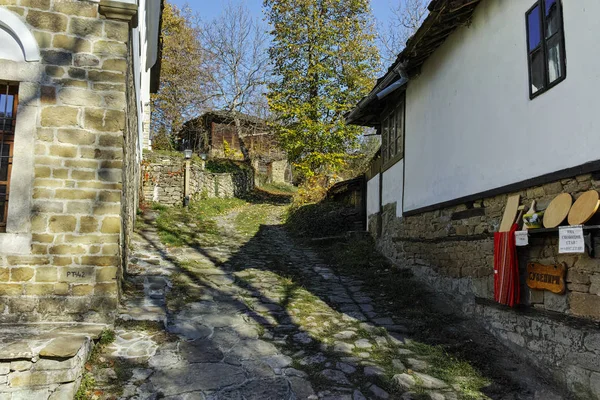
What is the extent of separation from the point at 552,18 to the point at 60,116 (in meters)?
5.00

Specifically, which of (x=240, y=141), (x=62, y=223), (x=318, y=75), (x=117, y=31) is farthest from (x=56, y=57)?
(x=240, y=141)

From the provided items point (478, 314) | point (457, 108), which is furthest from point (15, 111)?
point (478, 314)

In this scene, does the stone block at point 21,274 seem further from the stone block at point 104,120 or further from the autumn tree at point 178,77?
the autumn tree at point 178,77

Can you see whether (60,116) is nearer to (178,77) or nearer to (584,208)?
(584,208)

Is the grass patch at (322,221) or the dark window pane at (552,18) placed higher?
the dark window pane at (552,18)

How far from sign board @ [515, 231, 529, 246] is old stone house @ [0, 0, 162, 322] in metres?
4.14

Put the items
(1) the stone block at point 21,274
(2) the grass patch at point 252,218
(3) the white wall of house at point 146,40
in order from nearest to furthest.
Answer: (1) the stone block at point 21,274, (3) the white wall of house at point 146,40, (2) the grass patch at point 252,218

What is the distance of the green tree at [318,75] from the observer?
1756 centimetres

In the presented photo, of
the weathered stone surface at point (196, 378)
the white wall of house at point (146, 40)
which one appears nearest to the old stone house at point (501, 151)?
the weathered stone surface at point (196, 378)

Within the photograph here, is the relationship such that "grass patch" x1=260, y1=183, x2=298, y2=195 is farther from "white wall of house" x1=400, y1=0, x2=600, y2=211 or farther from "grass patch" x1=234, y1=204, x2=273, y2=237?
"white wall of house" x1=400, y1=0, x2=600, y2=211

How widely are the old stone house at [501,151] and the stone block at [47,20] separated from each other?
4.32 meters

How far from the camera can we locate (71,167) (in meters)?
4.58

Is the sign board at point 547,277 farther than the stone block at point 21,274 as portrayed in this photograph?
No

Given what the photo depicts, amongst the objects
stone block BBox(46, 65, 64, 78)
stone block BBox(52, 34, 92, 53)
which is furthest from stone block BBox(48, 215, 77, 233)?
stone block BBox(52, 34, 92, 53)
